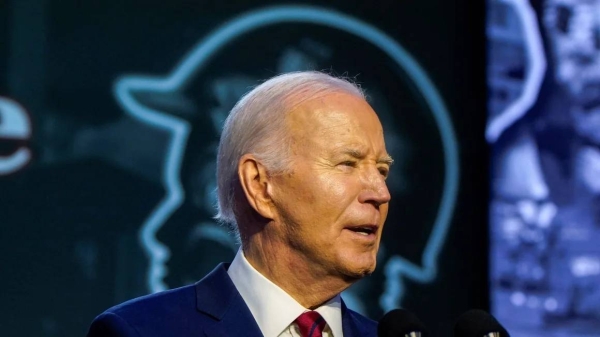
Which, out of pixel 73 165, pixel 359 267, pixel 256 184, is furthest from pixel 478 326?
pixel 73 165

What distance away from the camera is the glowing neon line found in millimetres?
3453

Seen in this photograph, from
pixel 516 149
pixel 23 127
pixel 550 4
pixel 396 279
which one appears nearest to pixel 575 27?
pixel 550 4

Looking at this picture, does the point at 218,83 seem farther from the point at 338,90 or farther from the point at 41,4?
the point at 338,90

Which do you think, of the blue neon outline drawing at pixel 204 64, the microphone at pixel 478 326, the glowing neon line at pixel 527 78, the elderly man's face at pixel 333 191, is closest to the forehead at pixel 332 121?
the elderly man's face at pixel 333 191

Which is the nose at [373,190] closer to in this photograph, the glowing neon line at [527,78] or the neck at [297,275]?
the neck at [297,275]

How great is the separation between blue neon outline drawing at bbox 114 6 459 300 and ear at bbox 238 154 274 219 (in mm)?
1343

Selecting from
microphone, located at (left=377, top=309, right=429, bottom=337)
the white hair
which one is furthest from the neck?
microphone, located at (left=377, top=309, right=429, bottom=337)

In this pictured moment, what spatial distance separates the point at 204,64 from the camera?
3.23 metres

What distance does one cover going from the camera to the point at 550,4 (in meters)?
3.46

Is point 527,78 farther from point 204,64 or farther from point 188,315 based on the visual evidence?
point 188,315

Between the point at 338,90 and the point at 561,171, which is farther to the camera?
the point at 561,171

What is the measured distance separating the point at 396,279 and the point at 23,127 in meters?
1.38

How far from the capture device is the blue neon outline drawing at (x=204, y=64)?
3.12 m

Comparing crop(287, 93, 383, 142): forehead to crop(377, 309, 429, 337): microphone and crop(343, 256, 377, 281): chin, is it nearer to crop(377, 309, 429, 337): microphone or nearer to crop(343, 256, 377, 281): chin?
crop(343, 256, 377, 281): chin
